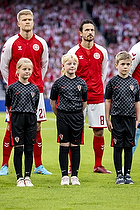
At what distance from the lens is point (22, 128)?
5457mm

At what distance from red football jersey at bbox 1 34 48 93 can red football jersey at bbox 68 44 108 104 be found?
50cm

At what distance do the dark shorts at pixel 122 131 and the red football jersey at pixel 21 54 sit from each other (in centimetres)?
138

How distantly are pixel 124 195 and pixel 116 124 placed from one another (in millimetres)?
1032

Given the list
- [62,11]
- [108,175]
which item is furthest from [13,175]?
[62,11]

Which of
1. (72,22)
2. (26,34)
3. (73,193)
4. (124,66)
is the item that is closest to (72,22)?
(72,22)

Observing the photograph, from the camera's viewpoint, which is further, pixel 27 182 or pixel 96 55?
pixel 96 55

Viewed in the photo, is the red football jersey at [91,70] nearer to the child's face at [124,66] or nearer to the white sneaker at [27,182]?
Result: the child's face at [124,66]

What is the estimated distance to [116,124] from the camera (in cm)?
555

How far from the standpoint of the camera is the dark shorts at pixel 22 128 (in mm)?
5438

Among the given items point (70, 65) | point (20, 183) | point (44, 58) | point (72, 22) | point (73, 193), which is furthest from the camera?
point (72, 22)

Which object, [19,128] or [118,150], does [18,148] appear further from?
[118,150]

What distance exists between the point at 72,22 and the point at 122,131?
2104cm

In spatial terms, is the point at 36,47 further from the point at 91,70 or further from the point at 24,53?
the point at 91,70

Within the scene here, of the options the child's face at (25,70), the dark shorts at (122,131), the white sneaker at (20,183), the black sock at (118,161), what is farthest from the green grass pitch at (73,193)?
the child's face at (25,70)
